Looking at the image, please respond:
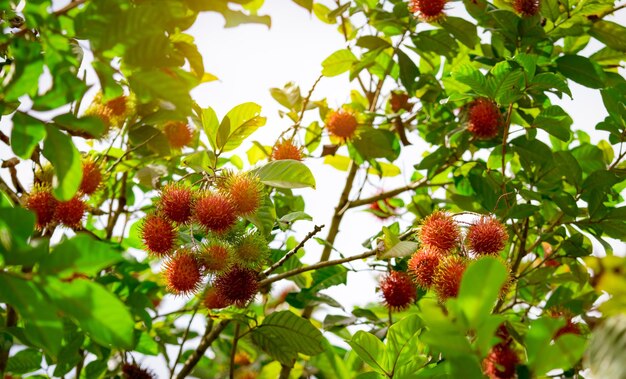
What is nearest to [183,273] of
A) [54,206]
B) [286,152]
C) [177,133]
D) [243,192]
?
[243,192]

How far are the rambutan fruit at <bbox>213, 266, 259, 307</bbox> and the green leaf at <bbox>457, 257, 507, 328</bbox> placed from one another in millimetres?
813

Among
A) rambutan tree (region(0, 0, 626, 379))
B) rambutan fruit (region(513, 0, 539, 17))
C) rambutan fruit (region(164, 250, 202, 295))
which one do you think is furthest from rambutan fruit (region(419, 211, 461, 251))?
rambutan fruit (region(513, 0, 539, 17))

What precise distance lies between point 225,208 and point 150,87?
0.42m

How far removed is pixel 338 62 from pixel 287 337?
84 centimetres

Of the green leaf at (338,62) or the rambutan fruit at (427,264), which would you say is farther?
the green leaf at (338,62)

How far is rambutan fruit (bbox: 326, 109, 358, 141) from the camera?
1.96 metres

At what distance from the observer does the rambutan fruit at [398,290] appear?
1517 mm

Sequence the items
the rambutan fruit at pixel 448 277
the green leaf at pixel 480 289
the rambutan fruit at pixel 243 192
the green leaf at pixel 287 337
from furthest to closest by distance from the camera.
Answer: the green leaf at pixel 287 337, the rambutan fruit at pixel 243 192, the rambutan fruit at pixel 448 277, the green leaf at pixel 480 289

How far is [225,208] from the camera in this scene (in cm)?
126

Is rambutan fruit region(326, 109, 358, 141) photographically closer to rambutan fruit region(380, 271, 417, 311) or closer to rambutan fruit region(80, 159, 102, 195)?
rambutan fruit region(380, 271, 417, 311)

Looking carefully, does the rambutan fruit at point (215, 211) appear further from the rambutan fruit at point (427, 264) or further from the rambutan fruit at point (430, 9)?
the rambutan fruit at point (430, 9)

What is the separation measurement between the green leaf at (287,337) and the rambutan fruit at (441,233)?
1.14 ft

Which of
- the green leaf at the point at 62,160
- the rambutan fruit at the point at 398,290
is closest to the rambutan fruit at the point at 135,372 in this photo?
the rambutan fruit at the point at 398,290

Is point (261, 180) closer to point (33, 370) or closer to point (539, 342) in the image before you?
point (539, 342)
